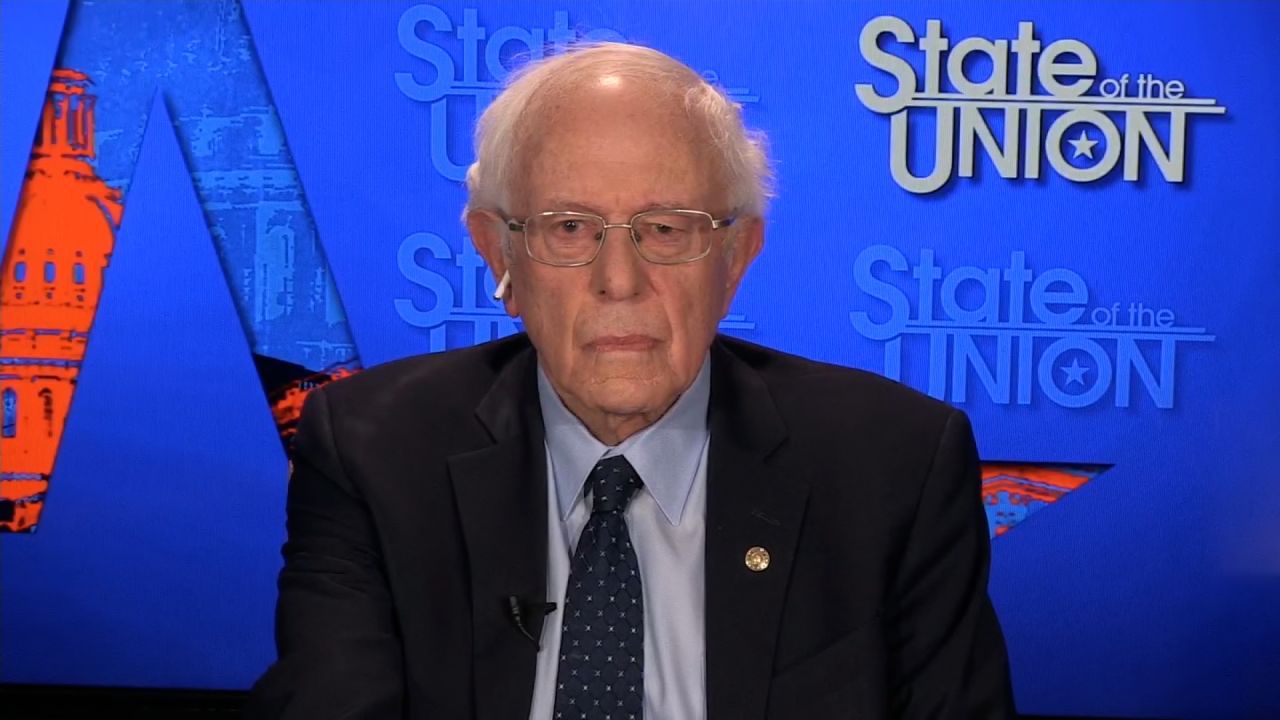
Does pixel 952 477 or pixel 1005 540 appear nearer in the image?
pixel 952 477

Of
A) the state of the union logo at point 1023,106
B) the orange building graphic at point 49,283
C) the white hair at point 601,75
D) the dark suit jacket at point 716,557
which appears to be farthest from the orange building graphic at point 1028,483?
the orange building graphic at point 49,283

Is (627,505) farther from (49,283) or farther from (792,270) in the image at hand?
(49,283)

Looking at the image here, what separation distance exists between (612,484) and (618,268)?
0.26 m

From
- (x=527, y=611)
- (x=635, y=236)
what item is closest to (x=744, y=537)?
(x=527, y=611)

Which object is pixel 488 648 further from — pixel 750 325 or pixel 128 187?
pixel 128 187

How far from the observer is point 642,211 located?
61.6 inches

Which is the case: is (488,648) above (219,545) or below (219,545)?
above

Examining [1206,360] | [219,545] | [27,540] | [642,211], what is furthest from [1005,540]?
[27,540]

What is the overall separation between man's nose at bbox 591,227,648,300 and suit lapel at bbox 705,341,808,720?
22 centimetres

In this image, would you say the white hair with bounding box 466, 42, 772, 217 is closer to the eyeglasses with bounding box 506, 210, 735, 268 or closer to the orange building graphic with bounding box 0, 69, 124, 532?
the eyeglasses with bounding box 506, 210, 735, 268

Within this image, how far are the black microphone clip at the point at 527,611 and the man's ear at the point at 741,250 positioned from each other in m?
0.43

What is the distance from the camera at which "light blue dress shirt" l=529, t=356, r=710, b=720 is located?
1.53 m

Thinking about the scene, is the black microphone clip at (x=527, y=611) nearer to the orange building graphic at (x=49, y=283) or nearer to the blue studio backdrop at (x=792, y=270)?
the blue studio backdrop at (x=792, y=270)

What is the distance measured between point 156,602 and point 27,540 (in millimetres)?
403
